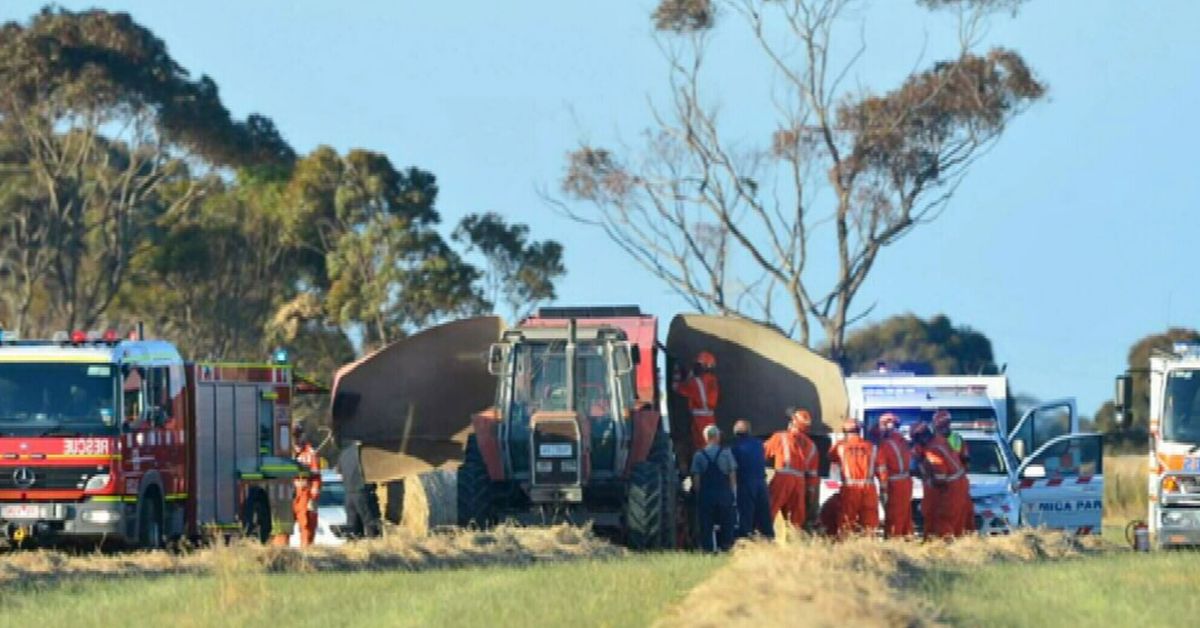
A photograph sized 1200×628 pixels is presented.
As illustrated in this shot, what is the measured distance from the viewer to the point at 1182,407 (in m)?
28.5

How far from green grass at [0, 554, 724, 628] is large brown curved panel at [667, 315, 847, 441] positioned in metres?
9.36

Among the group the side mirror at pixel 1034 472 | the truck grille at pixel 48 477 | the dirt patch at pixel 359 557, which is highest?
the truck grille at pixel 48 477

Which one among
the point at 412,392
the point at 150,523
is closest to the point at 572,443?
the point at 412,392

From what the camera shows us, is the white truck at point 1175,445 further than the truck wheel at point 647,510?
Yes

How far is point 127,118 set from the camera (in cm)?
5862

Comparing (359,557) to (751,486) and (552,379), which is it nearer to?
(552,379)

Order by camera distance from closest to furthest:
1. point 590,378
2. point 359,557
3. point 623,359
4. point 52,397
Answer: point 359,557, point 52,397, point 623,359, point 590,378

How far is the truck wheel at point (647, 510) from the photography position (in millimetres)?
27141

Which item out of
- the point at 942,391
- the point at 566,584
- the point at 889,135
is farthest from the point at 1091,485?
the point at 889,135

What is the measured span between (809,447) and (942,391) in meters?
6.29

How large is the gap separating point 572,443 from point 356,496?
4330 mm

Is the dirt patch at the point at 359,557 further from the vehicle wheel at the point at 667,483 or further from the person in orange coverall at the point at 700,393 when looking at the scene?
the person in orange coverall at the point at 700,393

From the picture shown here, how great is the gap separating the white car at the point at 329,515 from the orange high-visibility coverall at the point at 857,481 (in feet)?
23.5

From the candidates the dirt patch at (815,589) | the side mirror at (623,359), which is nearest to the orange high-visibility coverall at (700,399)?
the side mirror at (623,359)
